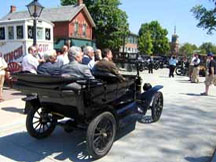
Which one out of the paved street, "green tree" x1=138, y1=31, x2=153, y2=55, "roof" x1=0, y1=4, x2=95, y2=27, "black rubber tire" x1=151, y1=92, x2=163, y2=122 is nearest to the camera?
the paved street

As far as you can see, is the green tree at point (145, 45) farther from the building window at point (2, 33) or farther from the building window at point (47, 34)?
the building window at point (2, 33)

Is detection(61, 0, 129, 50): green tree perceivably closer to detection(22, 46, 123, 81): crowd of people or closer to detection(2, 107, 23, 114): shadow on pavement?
detection(2, 107, 23, 114): shadow on pavement

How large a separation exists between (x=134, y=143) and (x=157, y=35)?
81519 millimetres

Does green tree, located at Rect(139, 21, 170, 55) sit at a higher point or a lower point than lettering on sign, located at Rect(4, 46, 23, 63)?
higher

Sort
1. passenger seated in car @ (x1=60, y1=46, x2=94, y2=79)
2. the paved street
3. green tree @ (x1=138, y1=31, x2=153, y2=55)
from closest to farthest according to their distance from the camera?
passenger seated in car @ (x1=60, y1=46, x2=94, y2=79) → the paved street → green tree @ (x1=138, y1=31, x2=153, y2=55)

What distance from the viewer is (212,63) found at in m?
11.7

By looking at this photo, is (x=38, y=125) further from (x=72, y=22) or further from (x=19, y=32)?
(x=72, y=22)

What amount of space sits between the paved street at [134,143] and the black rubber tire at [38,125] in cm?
13

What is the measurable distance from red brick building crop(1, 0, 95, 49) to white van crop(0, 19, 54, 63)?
23.2 meters

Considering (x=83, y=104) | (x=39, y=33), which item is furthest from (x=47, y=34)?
(x=83, y=104)

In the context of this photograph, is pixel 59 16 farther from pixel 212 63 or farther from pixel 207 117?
pixel 207 117

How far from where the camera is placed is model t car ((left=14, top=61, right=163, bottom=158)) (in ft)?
14.6

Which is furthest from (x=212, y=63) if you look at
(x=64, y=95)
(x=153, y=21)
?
(x=153, y=21)

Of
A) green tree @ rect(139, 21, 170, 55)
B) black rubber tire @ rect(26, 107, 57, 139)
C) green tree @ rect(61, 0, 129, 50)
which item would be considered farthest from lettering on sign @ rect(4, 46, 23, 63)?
green tree @ rect(139, 21, 170, 55)
